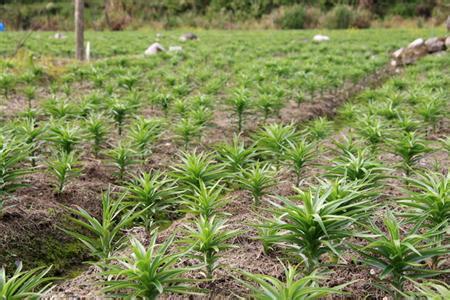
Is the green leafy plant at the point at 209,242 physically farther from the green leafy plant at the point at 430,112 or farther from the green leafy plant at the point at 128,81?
the green leafy plant at the point at 128,81

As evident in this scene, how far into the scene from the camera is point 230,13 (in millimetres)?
36219

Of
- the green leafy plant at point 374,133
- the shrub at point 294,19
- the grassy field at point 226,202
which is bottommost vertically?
the grassy field at point 226,202

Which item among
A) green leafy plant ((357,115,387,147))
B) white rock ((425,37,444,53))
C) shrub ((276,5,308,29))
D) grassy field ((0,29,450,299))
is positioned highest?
shrub ((276,5,308,29))

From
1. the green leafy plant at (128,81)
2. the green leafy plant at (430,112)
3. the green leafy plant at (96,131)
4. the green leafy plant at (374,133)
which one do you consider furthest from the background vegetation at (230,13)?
the green leafy plant at (96,131)

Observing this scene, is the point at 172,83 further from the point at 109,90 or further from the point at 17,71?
the point at 17,71

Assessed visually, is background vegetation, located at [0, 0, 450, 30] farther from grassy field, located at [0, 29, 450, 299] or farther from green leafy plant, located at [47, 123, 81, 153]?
green leafy plant, located at [47, 123, 81, 153]

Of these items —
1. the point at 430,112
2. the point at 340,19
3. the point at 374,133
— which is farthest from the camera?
the point at 340,19

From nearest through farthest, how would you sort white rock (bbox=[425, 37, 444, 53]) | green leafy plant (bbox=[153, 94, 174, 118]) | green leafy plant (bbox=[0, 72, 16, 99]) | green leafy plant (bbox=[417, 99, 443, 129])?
green leafy plant (bbox=[417, 99, 443, 129]) < green leafy plant (bbox=[153, 94, 174, 118]) < green leafy plant (bbox=[0, 72, 16, 99]) < white rock (bbox=[425, 37, 444, 53])

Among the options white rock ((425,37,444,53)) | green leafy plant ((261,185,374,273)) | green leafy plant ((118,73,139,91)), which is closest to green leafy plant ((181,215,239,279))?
green leafy plant ((261,185,374,273))

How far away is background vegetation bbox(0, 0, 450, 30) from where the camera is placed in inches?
1220

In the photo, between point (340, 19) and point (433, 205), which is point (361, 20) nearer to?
point (340, 19)

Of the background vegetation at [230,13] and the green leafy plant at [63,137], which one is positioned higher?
the background vegetation at [230,13]

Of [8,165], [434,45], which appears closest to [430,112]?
[8,165]

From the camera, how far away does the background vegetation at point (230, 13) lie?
102ft
